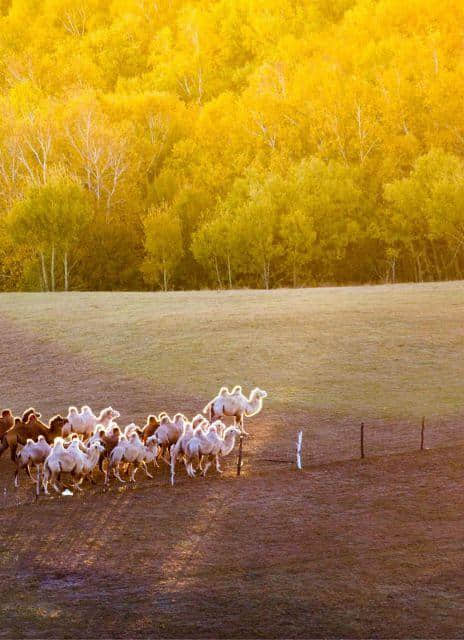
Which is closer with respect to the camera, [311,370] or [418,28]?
[311,370]

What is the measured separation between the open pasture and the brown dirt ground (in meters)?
0.04

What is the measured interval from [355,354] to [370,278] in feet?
154

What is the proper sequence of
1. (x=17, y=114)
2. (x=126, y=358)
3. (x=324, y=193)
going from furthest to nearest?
(x=17, y=114)
(x=324, y=193)
(x=126, y=358)

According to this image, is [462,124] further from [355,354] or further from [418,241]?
[355,354]

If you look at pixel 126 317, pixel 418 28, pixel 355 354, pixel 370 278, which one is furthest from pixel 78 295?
pixel 418 28

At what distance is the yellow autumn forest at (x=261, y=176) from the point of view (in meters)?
69.6

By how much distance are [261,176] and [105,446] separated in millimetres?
61027

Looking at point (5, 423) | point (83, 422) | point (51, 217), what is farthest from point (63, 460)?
point (51, 217)

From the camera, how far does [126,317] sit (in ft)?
135

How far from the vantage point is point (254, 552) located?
45.6ft

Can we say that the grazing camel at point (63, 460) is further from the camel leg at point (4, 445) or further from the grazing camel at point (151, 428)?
the camel leg at point (4, 445)

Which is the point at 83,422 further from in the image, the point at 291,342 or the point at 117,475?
the point at 291,342

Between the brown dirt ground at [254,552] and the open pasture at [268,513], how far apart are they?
0.04 m

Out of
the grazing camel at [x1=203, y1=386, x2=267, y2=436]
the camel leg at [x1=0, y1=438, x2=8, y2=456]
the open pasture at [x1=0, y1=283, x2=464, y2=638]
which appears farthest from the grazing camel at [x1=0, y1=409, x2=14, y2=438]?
the grazing camel at [x1=203, y1=386, x2=267, y2=436]
